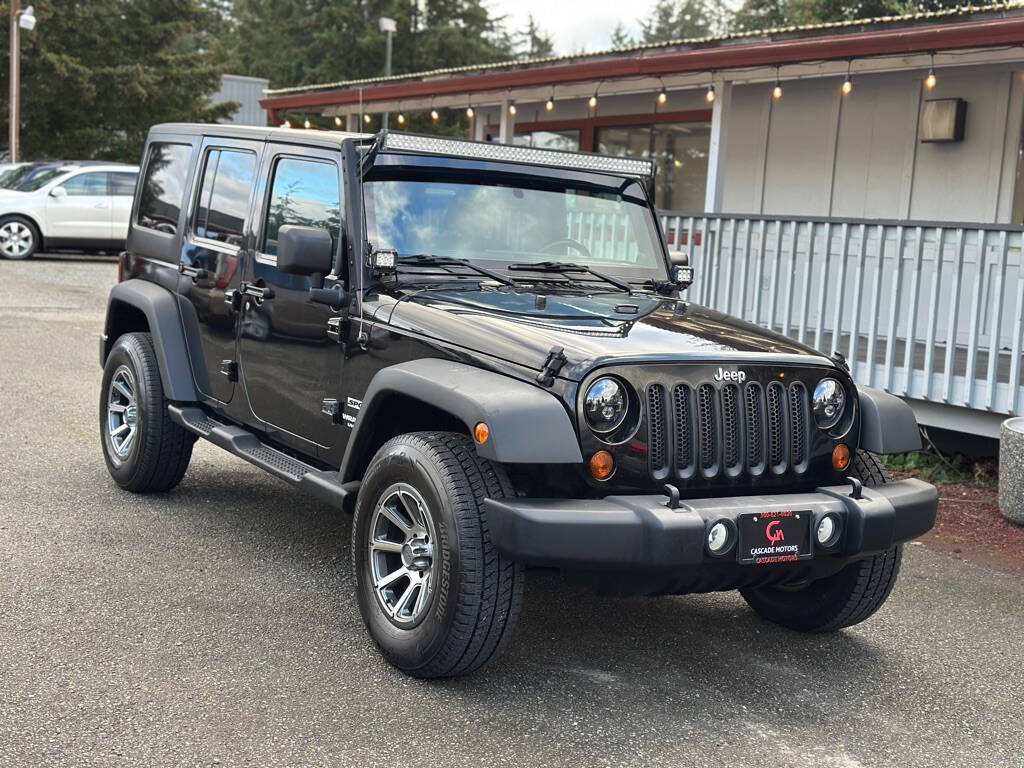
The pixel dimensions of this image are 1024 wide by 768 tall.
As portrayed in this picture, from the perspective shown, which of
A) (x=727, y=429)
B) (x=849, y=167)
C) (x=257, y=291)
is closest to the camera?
(x=727, y=429)

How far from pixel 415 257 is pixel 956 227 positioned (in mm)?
4426

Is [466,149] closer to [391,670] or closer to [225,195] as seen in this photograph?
[225,195]

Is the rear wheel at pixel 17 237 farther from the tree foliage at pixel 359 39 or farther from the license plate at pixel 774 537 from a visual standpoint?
the tree foliage at pixel 359 39

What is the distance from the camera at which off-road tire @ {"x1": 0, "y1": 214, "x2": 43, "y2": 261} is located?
1905 centimetres

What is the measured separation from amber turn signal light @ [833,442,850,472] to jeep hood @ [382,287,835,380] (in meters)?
0.31

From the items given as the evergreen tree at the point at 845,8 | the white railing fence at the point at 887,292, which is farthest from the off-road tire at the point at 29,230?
the evergreen tree at the point at 845,8

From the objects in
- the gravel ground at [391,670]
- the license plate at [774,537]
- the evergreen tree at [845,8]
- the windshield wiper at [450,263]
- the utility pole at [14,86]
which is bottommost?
the gravel ground at [391,670]

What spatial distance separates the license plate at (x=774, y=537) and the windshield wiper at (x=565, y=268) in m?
1.54

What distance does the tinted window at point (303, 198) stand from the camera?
16.3 feet

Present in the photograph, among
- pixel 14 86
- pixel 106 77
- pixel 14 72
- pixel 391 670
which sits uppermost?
pixel 106 77

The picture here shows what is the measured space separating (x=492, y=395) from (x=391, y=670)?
3.60 ft

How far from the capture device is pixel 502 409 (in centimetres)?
371

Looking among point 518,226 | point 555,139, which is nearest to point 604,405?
point 518,226

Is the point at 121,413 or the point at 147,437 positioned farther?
the point at 121,413
